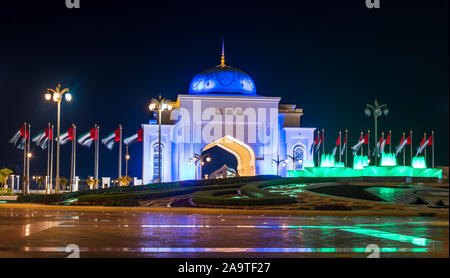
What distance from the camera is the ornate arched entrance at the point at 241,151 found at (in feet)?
186

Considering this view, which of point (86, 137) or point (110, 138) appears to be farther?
point (110, 138)

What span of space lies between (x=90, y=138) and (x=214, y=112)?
788 inches

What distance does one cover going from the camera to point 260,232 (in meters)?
12.4

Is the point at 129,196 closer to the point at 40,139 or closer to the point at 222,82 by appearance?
the point at 40,139

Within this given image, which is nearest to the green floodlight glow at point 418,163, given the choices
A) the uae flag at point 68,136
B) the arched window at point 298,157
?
the arched window at point 298,157

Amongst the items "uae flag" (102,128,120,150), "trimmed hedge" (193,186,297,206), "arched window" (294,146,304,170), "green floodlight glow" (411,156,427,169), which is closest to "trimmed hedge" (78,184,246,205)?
"trimmed hedge" (193,186,297,206)

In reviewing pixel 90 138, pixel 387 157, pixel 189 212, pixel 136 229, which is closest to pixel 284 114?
pixel 387 157

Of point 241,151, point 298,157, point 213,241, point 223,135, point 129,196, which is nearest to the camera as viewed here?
point 213,241

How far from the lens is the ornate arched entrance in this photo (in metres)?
56.7

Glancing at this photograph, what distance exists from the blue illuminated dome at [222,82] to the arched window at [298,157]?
828 cm

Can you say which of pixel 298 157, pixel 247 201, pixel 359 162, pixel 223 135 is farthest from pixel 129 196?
pixel 298 157

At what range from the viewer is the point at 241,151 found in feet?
198

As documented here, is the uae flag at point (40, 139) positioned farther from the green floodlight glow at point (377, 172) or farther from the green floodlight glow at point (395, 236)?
the green floodlight glow at point (395, 236)

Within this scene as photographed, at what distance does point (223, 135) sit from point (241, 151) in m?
4.94
